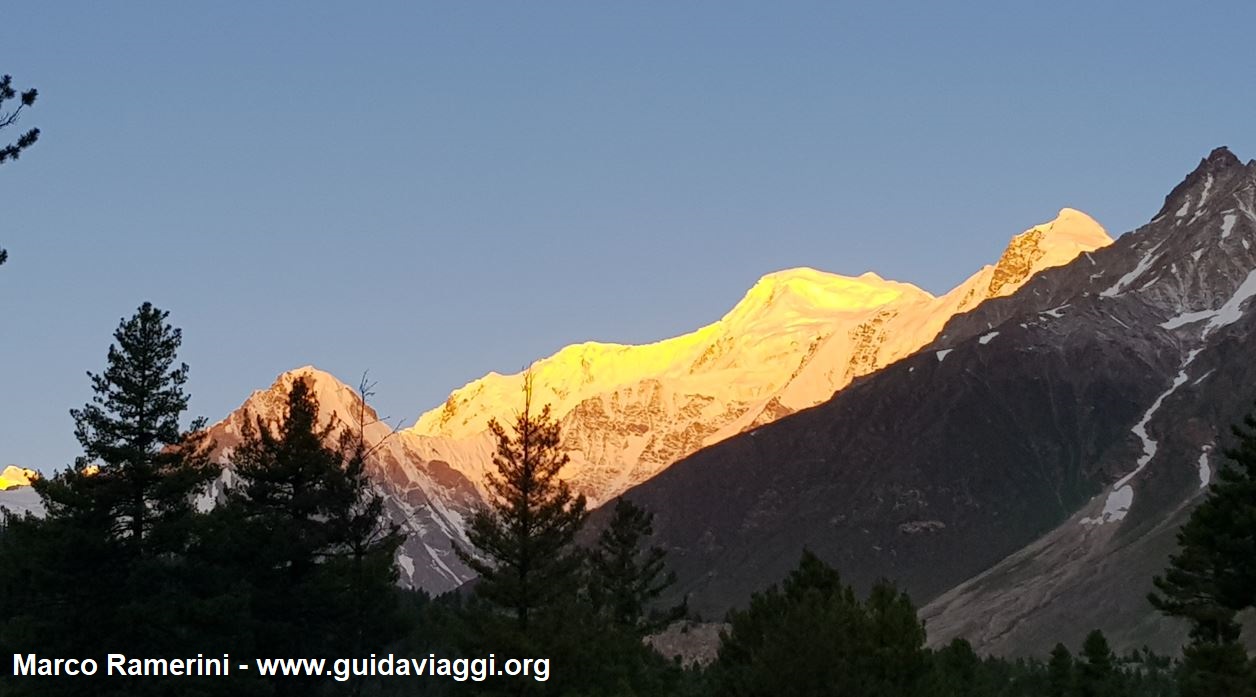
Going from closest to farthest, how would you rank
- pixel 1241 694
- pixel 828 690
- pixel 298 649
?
pixel 828 690 < pixel 298 649 < pixel 1241 694

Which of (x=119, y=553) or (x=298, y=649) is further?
(x=298, y=649)

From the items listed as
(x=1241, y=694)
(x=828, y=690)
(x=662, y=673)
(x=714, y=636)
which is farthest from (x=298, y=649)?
(x=714, y=636)

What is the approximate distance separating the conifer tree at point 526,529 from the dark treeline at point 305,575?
0.07 meters

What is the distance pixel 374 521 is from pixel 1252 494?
92.6ft

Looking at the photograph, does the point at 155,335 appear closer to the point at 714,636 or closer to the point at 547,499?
the point at 547,499

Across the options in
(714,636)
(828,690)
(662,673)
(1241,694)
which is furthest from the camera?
(714,636)

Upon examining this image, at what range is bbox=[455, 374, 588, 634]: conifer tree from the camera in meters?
58.7

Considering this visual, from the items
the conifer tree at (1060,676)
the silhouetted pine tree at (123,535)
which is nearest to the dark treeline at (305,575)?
the silhouetted pine tree at (123,535)

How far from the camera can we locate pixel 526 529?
195ft

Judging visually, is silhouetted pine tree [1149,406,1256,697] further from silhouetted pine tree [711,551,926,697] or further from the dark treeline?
silhouetted pine tree [711,551,926,697]

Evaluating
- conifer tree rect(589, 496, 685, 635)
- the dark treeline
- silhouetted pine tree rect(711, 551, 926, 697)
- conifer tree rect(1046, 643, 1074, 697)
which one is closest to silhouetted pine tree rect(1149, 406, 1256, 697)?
the dark treeline

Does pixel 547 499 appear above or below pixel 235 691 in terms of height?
above

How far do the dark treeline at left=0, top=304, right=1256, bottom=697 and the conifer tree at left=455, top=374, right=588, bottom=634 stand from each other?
0.07m

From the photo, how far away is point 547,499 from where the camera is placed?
61062mm
